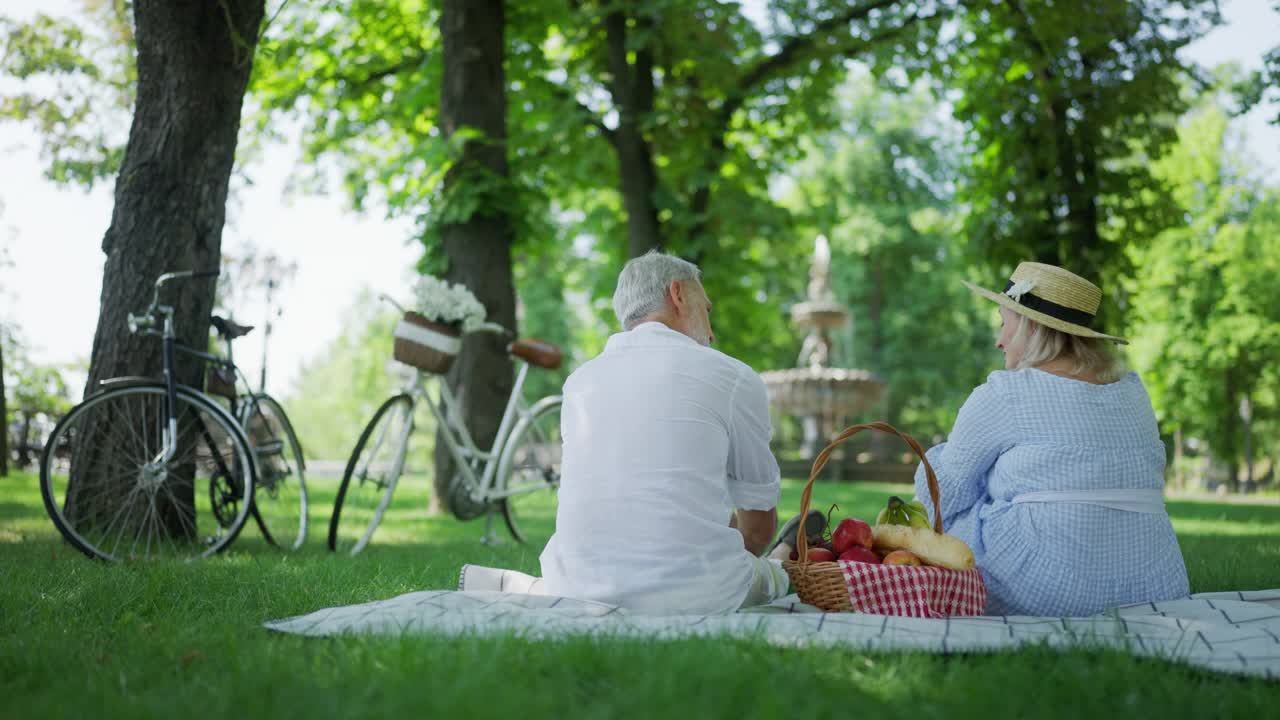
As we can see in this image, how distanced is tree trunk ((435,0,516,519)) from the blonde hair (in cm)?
759

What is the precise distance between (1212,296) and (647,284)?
110ft

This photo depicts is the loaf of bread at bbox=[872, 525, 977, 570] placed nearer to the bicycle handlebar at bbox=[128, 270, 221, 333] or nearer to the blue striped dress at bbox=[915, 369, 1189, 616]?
the blue striped dress at bbox=[915, 369, 1189, 616]

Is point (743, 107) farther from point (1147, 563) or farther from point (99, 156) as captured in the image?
point (1147, 563)

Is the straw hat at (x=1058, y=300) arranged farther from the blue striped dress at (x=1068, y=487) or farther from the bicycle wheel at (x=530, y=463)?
the bicycle wheel at (x=530, y=463)

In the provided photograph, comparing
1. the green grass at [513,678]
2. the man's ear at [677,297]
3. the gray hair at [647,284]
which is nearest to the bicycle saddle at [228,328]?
the green grass at [513,678]

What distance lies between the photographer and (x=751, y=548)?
4.47 m

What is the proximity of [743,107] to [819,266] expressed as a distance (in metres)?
15.3

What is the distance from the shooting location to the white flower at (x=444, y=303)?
7.39 m

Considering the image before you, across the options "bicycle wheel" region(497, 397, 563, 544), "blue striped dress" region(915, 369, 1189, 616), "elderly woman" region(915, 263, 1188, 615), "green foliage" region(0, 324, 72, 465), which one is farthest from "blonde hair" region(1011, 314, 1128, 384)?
"green foliage" region(0, 324, 72, 465)

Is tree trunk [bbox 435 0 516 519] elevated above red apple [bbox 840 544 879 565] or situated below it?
above

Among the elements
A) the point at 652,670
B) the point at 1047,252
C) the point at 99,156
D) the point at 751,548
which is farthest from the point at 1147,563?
the point at 99,156

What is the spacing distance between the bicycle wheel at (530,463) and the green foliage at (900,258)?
3070 centimetres

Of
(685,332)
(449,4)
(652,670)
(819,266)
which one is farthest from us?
(819,266)

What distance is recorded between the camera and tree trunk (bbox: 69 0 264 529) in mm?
7078
